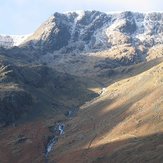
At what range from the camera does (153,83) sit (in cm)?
19725

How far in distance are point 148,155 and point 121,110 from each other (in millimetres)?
74178

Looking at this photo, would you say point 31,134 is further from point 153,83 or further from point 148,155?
point 148,155

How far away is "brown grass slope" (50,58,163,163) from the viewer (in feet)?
396

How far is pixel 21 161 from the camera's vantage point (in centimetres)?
16500

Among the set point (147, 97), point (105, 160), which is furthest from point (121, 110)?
point (105, 160)

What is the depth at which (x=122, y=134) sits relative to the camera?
5910 inches

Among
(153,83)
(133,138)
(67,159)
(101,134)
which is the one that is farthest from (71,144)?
(153,83)

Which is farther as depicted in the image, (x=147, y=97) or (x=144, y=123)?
→ (x=147, y=97)

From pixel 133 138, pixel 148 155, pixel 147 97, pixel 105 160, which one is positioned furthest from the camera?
pixel 147 97

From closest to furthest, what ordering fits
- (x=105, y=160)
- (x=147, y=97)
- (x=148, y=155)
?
(x=148, y=155)
(x=105, y=160)
(x=147, y=97)

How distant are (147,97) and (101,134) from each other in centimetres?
2830

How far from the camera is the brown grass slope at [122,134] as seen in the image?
4749 inches

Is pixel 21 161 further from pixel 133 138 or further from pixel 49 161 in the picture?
pixel 133 138

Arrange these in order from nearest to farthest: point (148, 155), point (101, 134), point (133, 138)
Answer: point (148, 155) → point (133, 138) → point (101, 134)
